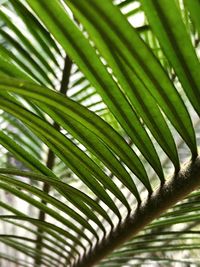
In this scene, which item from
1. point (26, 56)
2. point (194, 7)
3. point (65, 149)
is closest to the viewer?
point (194, 7)

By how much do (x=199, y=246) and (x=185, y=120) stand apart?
37 centimetres

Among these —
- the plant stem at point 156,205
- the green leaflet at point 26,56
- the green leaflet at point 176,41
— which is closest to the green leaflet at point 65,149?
the plant stem at point 156,205

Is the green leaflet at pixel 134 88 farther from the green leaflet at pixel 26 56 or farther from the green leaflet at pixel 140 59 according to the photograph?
the green leaflet at pixel 26 56

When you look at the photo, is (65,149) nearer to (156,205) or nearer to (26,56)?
(156,205)

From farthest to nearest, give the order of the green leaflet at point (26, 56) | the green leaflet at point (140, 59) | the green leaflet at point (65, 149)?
the green leaflet at point (26, 56) < the green leaflet at point (65, 149) < the green leaflet at point (140, 59)

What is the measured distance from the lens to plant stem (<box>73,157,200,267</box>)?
1.58ft

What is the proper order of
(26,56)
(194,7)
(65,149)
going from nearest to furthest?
1. (194,7)
2. (65,149)
3. (26,56)

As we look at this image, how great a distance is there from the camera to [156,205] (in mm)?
558

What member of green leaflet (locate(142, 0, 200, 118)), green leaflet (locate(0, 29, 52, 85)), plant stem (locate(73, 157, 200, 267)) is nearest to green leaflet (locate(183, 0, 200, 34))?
green leaflet (locate(142, 0, 200, 118))

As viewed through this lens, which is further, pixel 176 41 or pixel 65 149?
pixel 65 149

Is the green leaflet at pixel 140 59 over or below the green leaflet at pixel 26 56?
below

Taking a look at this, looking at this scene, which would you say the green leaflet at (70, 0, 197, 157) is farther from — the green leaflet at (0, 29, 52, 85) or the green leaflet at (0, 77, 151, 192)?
the green leaflet at (0, 29, 52, 85)

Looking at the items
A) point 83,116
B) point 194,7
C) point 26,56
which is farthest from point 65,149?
point 26,56

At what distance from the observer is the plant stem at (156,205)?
1.58 ft
